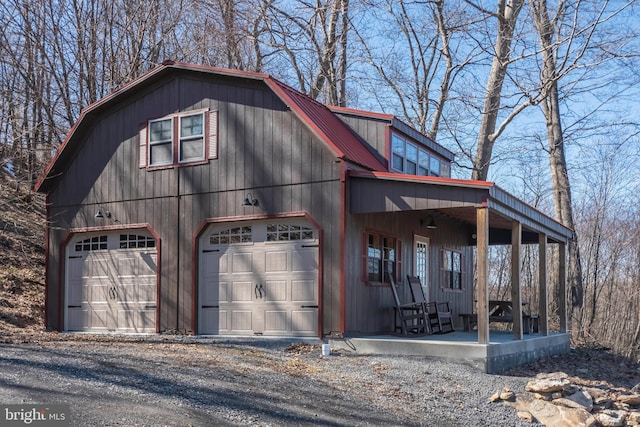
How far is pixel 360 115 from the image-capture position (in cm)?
1538

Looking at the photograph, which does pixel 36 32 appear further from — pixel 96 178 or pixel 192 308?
pixel 192 308

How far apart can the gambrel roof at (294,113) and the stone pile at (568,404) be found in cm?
492

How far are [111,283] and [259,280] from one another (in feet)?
12.4

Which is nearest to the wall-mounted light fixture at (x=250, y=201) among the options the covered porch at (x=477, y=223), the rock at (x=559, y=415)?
the covered porch at (x=477, y=223)

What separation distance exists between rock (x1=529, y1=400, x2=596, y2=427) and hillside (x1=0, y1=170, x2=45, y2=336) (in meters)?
9.67

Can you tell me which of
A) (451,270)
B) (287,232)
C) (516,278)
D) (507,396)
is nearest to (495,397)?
(507,396)

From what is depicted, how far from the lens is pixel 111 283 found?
51.1 feet

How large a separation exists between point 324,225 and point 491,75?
40.5ft

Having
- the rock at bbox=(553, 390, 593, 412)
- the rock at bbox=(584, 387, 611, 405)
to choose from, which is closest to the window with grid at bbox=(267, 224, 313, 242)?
the rock at bbox=(553, 390, 593, 412)

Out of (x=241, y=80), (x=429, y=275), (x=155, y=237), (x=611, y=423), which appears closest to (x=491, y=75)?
(x=429, y=275)

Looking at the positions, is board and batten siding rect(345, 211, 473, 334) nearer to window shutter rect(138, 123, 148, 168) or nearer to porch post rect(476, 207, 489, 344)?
porch post rect(476, 207, 489, 344)

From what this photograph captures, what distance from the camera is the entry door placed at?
623 inches

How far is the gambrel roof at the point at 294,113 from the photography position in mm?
13109

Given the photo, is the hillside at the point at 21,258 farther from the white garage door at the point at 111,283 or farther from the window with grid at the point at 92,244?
the window with grid at the point at 92,244
